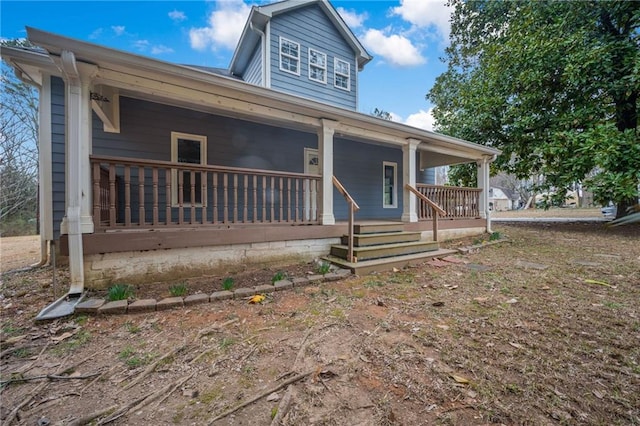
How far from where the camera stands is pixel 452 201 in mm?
7609

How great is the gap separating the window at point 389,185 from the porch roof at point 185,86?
2.91 metres

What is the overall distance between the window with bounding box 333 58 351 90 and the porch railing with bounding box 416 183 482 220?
14.3ft

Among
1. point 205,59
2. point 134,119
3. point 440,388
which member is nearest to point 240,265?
point 440,388

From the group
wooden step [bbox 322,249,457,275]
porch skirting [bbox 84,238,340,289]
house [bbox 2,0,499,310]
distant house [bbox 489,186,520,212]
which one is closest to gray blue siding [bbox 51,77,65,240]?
house [bbox 2,0,499,310]

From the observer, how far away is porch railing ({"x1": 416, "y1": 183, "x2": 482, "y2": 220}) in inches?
274

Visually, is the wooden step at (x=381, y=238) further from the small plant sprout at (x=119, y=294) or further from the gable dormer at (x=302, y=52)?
the gable dormer at (x=302, y=52)

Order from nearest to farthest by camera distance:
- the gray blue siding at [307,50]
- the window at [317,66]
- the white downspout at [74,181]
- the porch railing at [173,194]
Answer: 1. the white downspout at [74,181]
2. the porch railing at [173,194]
3. the gray blue siding at [307,50]
4. the window at [317,66]

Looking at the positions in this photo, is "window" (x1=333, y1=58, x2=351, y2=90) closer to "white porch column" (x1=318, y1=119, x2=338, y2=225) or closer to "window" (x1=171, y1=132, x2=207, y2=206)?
"white porch column" (x1=318, y1=119, x2=338, y2=225)

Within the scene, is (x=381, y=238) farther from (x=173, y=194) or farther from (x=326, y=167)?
(x=173, y=194)

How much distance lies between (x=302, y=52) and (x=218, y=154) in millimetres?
4257

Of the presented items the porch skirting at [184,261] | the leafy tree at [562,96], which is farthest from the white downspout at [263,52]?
the leafy tree at [562,96]

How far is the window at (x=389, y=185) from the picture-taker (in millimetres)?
8922

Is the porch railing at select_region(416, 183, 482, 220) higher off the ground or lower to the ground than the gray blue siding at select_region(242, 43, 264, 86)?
lower

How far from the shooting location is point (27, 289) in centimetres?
378
